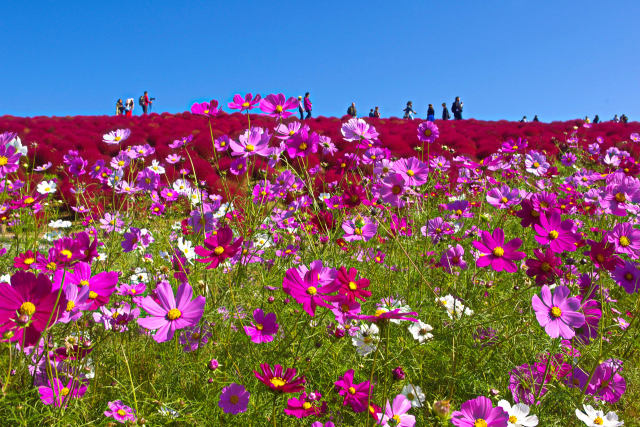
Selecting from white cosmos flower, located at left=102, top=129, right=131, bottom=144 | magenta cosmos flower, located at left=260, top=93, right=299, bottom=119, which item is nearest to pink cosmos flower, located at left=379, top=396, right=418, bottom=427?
magenta cosmos flower, located at left=260, top=93, right=299, bottom=119

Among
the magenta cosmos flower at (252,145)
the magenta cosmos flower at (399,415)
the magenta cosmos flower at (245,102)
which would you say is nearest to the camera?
the magenta cosmos flower at (399,415)

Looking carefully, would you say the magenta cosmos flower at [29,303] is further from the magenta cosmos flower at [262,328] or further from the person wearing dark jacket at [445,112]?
the person wearing dark jacket at [445,112]

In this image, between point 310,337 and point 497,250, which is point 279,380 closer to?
point 310,337

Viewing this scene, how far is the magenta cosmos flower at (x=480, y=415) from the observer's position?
753mm

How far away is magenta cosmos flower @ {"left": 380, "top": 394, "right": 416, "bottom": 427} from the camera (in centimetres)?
83

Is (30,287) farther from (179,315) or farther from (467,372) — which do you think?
(467,372)

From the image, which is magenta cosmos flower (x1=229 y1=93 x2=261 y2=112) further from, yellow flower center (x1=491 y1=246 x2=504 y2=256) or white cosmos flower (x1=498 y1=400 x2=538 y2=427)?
white cosmos flower (x1=498 y1=400 x2=538 y2=427)

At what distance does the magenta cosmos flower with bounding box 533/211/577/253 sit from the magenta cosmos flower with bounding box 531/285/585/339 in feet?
0.45

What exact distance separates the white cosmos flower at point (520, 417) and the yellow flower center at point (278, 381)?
461 mm

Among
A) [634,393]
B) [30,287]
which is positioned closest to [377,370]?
[634,393]

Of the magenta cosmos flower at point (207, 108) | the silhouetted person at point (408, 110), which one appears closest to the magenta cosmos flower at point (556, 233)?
the magenta cosmos flower at point (207, 108)

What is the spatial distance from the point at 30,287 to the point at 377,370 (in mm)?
889

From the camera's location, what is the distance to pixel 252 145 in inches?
44.0

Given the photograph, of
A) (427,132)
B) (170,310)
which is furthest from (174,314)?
(427,132)
